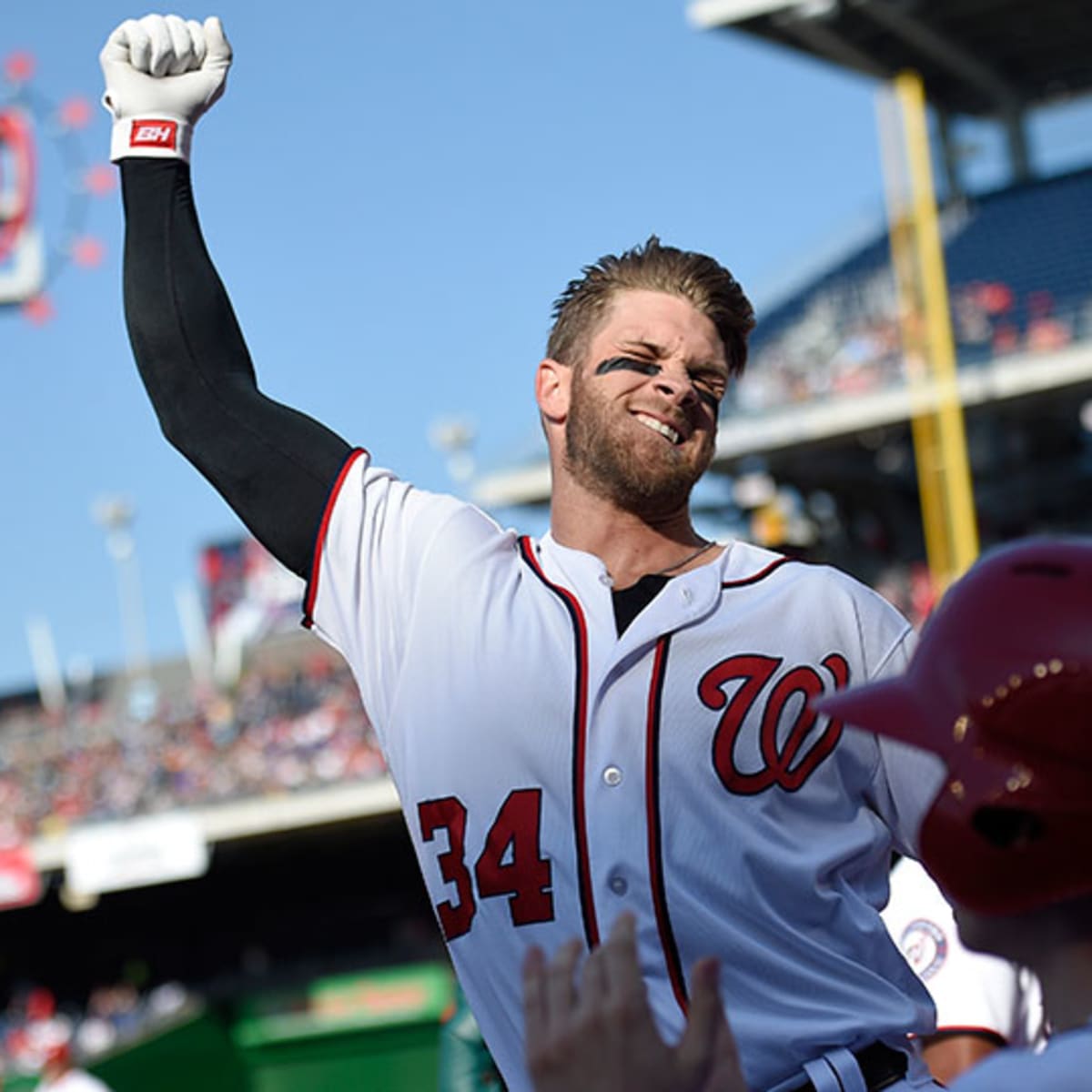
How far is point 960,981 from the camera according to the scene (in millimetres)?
3316

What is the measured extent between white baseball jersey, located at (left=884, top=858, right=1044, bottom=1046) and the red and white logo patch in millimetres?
1703

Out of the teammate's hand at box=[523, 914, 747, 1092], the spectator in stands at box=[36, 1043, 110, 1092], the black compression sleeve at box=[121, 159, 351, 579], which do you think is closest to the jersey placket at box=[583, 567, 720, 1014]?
the black compression sleeve at box=[121, 159, 351, 579]

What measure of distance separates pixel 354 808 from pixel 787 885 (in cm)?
1854

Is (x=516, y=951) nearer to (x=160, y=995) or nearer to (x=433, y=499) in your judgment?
(x=433, y=499)

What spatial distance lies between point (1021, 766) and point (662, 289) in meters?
1.42

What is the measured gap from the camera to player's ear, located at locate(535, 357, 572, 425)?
2799 millimetres

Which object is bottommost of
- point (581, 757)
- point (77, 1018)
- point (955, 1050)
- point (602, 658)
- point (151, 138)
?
point (77, 1018)

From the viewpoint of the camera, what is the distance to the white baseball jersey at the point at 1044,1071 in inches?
53.1

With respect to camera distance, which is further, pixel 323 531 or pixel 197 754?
pixel 197 754

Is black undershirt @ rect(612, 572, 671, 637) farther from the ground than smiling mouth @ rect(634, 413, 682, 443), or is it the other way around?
smiling mouth @ rect(634, 413, 682, 443)

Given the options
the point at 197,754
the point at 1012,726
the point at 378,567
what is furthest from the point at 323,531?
the point at 197,754

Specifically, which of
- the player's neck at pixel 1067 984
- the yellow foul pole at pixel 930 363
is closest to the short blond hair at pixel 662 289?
the player's neck at pixel 1067 984

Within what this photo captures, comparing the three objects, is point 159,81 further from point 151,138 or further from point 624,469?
point 624,469

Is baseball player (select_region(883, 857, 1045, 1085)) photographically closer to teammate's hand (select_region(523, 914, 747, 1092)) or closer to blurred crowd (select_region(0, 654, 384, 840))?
teammate's hand (select_region(523, 914, 747, 1092))
